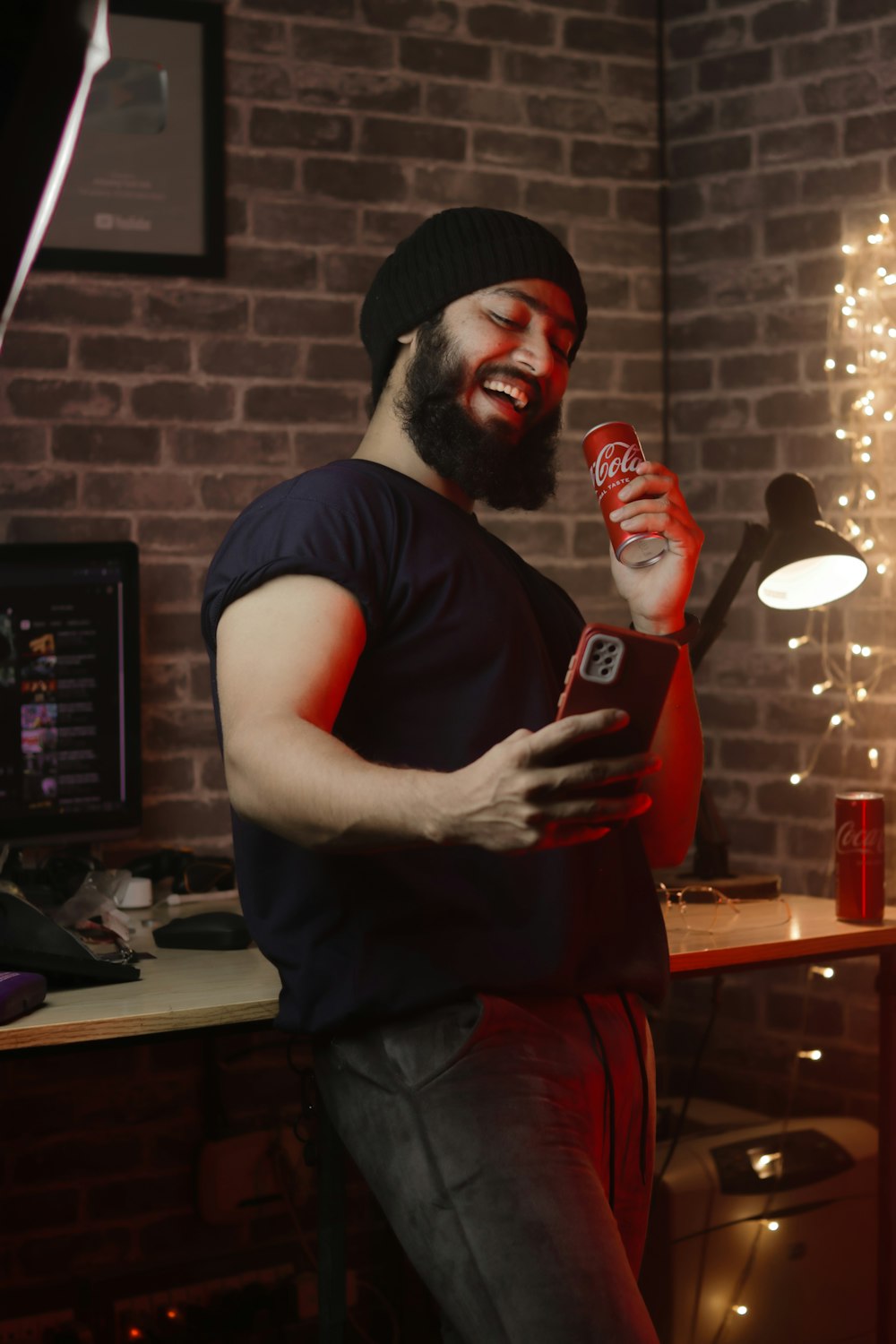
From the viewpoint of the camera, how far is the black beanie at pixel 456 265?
1.55m

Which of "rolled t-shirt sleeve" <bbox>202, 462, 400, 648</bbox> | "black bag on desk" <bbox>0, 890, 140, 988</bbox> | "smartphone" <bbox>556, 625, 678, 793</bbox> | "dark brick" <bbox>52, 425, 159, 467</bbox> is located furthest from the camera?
"dark brick" <bbox>52, 425, 159, 467</bbox>

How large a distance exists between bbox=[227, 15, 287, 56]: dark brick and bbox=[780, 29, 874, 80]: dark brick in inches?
40.0

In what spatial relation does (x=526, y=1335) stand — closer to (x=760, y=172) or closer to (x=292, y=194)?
(x=292, y=194)

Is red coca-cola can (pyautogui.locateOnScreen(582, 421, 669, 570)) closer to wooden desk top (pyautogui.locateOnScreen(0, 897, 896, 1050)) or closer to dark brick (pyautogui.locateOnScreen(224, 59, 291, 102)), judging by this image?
wooden desk top (pyautogui.locateOnScreen(0, 897, 896, 1050))

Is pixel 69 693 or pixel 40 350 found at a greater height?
pixel 40 350

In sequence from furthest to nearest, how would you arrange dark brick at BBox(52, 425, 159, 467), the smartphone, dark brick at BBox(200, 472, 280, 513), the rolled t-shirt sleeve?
dark brick at BBox(200, 472, 280, 513), dark brick at BBox(52, 425, 159, 467), the rolled t-shirt sleeve, the smartphone

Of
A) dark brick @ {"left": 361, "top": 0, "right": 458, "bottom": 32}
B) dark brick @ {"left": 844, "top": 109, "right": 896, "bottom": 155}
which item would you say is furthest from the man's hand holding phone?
dark brick @ {"left": 361, "top": 0, "right": 458, "bottom": 32}

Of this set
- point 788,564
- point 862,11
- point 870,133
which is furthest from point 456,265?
point 862,11

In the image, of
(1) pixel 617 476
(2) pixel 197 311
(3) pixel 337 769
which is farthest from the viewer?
(2) pixel 197 311

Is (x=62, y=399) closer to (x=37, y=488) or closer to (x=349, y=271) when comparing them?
(x=37, y=488)

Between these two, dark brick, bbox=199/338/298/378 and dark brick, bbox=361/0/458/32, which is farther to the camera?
dark brick, bbox=361/0/458/32

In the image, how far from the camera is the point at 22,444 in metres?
2.52

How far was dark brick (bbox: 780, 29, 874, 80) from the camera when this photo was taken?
274cm

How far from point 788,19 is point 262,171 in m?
1.11
